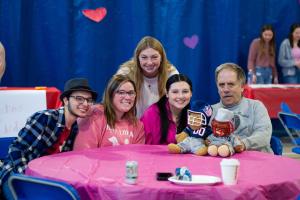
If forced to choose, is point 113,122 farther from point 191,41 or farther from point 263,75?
point 263,75

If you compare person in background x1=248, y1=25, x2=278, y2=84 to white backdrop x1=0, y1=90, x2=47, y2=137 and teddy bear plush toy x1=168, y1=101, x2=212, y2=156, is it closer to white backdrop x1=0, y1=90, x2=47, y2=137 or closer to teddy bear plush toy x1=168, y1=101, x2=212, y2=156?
white backdrop x1=0, y1=90, x2=47, y2=137

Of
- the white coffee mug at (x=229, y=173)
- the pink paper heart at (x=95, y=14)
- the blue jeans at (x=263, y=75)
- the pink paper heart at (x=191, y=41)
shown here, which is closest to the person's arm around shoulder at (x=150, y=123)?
the white coffee mug at (x=229, y=173)

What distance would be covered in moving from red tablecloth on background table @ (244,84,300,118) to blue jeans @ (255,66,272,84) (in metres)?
1.02

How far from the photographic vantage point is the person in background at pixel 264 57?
7.63 metres

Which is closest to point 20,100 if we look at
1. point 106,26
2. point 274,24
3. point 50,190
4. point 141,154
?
point 106,26

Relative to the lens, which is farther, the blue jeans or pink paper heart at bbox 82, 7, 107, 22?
the blue jeans

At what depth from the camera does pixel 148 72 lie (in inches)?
150

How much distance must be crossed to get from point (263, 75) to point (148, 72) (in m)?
4.31

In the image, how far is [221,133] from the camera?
8.75 feet

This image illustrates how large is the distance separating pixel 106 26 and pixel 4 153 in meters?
4.11

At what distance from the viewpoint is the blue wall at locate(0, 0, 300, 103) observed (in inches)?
255

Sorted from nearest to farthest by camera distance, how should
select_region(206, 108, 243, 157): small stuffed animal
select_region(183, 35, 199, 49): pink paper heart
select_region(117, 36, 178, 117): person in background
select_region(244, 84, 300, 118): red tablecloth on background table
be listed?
1. select_region(206, 108, 243, 157): small stuffed animal
2. select_region(117, 36, 178, 117): person in background
3. select_region(244, 84, 300, 118): red tablecloth on background table
4. select_region(183, 35, 199, 49): pink paper heart

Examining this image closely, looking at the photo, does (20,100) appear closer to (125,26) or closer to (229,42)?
(125,26)

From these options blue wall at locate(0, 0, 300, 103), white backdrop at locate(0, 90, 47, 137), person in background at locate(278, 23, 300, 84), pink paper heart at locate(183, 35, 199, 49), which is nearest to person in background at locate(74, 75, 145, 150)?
white backdrop at locate(0, 90, 47, 137)
